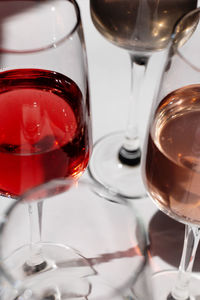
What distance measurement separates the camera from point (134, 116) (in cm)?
84

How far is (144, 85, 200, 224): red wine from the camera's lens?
537mm

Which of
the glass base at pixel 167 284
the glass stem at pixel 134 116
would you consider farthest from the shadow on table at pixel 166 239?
the glass stem at pixel 134 116

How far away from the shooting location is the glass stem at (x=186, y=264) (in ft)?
2.15

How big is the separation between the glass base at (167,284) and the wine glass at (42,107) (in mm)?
175

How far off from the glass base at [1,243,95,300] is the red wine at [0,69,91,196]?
0.24 feet

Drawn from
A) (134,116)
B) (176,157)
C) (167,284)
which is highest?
(176,157)

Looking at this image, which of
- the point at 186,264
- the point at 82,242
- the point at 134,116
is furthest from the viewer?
the point at 134,116

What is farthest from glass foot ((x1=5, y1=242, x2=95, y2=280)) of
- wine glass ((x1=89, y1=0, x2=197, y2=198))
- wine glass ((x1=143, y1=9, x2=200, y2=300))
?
wine glass ((x1=89, y1=0, x2=197, y2=198))

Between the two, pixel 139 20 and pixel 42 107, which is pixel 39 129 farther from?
pixel 139 20

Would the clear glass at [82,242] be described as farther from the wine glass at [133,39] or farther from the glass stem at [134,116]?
the glass stem at [134,116]

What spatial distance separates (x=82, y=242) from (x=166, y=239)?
0.77 feet

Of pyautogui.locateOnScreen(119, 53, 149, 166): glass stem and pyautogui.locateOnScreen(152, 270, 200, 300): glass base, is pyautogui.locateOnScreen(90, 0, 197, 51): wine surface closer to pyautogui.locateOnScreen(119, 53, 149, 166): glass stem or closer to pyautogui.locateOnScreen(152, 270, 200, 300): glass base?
pyautogui.locateOnScreen(119, 53, 149, 166): glass stem

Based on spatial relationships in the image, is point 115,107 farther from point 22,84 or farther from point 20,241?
point 20,241

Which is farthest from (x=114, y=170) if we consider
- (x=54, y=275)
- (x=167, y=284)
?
(x=54, y=275)
